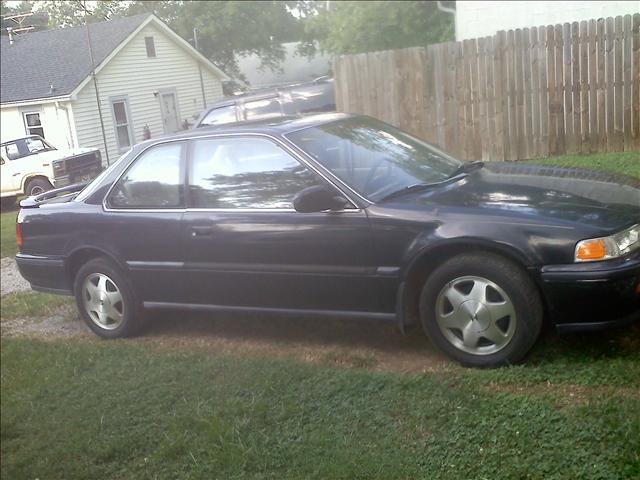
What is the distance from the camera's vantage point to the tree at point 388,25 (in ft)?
67.3

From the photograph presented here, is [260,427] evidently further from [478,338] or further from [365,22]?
[365,22]

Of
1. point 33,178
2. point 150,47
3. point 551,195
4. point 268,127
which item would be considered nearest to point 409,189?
point 551,195

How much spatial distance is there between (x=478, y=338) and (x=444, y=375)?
0.97 ft

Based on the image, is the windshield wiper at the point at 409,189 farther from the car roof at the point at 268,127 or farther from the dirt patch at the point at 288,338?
the dirt patch at the point at 288,338

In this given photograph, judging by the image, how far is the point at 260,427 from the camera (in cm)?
427

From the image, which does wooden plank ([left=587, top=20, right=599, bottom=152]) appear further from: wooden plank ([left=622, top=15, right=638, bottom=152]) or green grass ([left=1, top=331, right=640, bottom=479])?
green grass ([left=1, top=331, right=640, bottom=479])

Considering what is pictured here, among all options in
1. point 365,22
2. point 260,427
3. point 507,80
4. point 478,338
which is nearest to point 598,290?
point 478,338

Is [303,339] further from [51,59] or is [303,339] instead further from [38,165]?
[51,59]

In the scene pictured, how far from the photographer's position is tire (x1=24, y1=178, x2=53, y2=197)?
5.37 meters

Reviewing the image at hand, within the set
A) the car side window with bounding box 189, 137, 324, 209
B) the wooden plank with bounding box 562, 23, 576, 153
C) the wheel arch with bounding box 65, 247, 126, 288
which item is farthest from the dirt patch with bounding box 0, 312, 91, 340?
the wooden plank with bounding box 562, 23, 576, 153

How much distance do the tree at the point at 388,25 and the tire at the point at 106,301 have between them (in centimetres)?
1475

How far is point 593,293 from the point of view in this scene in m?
4.22

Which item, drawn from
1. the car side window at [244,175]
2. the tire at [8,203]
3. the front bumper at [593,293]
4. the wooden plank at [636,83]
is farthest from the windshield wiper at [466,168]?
the tire at [8,203]

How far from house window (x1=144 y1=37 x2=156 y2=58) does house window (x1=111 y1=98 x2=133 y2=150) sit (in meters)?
0.41
